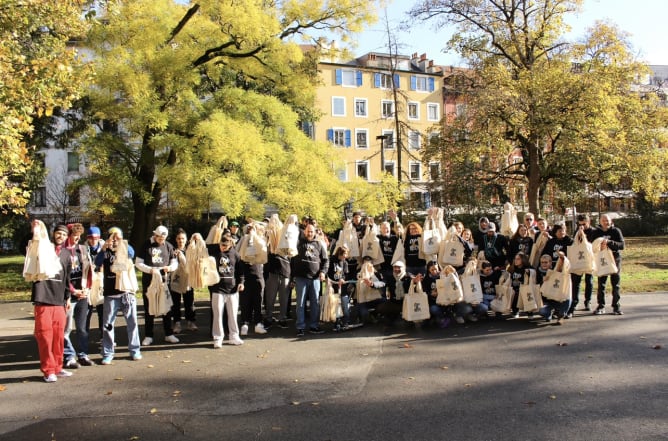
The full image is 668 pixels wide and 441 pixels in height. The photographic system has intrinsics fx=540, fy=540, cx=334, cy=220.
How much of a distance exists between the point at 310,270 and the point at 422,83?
178ft

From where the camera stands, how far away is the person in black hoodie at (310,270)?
9383 mm

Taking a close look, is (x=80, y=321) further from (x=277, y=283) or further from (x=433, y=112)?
(x=433, y=112)

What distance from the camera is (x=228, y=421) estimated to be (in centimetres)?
514

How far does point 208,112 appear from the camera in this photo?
734 inches

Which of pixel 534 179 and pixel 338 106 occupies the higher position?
pixel 338 106

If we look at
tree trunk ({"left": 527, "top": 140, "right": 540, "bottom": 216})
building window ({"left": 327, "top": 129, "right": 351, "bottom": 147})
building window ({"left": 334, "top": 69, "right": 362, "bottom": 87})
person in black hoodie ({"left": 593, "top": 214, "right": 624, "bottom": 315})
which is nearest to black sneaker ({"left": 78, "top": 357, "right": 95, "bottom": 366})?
person in black hoodie ({"left": 593, "top": 214, "right": 624, "bottom": 315})

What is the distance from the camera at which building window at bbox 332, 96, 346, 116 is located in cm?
5538

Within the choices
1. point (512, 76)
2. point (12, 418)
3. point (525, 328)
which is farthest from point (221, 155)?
point (512, 76)

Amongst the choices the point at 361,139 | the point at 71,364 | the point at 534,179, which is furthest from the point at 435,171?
the point at 361,139

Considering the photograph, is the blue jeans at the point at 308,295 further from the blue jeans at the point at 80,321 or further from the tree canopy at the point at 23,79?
the tree canopy at the point at 23,79


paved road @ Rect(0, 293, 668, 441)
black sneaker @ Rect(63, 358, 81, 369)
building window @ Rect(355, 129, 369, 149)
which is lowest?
paved road @ Rect(0, 293, 668, 441)

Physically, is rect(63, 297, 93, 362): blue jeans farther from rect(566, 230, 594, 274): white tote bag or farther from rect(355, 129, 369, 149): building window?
rect(355, 129, 369, 149): building window

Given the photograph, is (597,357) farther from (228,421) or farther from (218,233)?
(218,233)

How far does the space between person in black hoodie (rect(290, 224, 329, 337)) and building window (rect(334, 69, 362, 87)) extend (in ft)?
159
